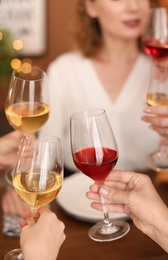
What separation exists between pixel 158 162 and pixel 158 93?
265 mm

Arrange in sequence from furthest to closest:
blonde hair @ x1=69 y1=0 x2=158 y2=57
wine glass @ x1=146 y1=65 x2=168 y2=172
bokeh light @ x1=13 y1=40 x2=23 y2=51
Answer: bokeh light @ x1=13 y1=40 x2=23 y2=51
blonde hair @ x1=69 y1=0 x2=158 y2=57
wine glass @ x1=146 y1=65 x2=168 y2=172

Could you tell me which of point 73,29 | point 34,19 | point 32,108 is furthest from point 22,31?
point 32,108

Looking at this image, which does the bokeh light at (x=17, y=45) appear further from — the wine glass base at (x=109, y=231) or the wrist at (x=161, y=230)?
the wrist at (x=161, y=230)

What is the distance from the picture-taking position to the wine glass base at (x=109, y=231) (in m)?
1.22

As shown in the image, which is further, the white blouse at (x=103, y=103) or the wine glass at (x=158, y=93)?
the white blouse at (x=103, y=103)

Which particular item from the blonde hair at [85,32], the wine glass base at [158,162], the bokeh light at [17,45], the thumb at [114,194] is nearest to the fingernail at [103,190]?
the thumb at [114,194]

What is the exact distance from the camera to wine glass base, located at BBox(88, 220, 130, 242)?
1.22 m

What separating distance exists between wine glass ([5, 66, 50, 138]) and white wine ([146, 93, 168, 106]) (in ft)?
1.13

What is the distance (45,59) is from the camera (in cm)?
397

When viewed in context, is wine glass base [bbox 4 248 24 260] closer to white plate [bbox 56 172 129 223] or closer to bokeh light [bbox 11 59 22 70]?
white plate [bbox 56 172 129 223]

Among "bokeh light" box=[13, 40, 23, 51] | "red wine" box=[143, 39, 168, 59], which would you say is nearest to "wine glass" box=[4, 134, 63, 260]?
"red wine" box=[143, 39, 168, 59]

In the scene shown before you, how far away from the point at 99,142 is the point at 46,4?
2849 mm

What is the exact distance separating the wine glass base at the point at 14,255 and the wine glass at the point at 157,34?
40.1 inches

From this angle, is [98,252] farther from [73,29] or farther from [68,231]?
[73,29]
